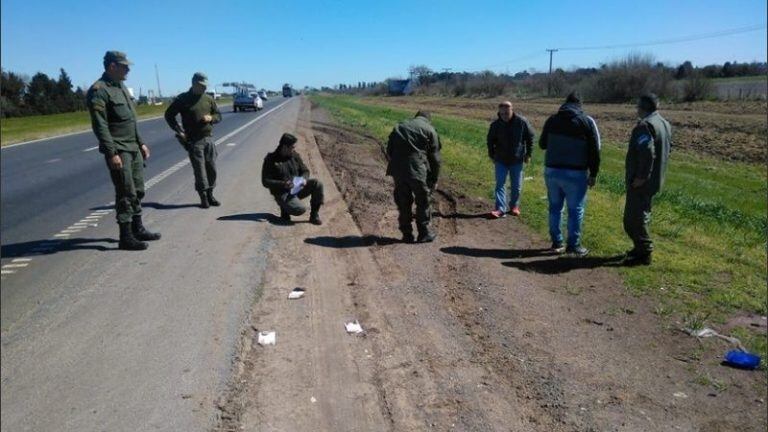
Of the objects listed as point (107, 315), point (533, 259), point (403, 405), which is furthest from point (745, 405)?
point (107, 315)

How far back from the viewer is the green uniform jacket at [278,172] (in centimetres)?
829

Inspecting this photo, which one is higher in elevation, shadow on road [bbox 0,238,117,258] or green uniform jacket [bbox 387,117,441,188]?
green uniform jacket [bbox 387,117,441,188]

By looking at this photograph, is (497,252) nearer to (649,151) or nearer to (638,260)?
(638,260)

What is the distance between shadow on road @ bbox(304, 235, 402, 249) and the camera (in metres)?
7.26

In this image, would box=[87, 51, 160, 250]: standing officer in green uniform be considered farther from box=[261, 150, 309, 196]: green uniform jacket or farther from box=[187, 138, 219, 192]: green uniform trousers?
box=[187, 138, 219, 192]: green uniform trousers

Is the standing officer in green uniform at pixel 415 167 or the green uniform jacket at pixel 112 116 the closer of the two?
the green uniform jacket at pixel 112 116

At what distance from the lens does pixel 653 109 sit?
6.46 meters

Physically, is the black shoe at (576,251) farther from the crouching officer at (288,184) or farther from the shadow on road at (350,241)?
the crouching officer at (288,184)

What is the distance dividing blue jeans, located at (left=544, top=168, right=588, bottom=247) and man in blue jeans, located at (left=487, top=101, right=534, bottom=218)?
170 cm

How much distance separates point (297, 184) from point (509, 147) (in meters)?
3.27

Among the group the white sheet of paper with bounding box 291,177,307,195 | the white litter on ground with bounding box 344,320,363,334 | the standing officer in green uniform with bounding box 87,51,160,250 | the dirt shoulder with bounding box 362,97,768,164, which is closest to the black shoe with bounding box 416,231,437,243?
the white sheet of paper with bounding box 291,177,307,195

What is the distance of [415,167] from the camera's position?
7.20m

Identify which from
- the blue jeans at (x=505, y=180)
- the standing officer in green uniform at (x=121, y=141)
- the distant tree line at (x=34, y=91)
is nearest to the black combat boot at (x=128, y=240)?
the standing officer in green uniform at (x=121, y=141)

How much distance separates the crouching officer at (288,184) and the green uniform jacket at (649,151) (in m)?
4.20
